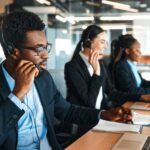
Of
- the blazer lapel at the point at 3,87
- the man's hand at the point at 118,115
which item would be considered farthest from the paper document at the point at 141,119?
the blazer lapel at the point at 3,87

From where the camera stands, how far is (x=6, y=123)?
4.44 feet

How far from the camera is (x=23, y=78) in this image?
1351 mm

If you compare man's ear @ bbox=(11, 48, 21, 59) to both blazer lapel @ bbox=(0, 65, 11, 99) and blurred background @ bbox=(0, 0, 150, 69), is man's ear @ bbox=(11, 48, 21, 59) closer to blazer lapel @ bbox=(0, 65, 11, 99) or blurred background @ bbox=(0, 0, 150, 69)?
blazer lapel @ bbox=(0, 65, 11, 99)

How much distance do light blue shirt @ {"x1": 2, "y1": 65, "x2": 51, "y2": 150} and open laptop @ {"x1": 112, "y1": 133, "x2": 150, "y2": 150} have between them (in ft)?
1.16

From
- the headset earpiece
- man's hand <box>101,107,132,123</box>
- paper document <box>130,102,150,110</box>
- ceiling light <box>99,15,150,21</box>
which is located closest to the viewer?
man's hand <box>101,107,132,123</box>

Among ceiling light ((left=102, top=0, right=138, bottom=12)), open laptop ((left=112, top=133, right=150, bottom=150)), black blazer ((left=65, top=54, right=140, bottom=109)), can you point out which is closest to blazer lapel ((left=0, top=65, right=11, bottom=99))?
open laptop ((left=112, top=133, right=150, bottom=150))

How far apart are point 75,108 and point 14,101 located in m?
0.59

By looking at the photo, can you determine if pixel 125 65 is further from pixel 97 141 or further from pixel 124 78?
pixel 97 141

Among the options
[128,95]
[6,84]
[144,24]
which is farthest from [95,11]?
[6,84]

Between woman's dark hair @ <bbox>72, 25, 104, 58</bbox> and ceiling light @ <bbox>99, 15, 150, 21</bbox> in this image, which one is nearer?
woman's dark hair @ <bbox>72, 25, 104, 58</bbox>

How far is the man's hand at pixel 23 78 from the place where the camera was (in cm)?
135

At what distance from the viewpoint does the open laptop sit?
1424 millimetres

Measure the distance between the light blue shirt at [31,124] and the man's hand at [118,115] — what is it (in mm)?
374

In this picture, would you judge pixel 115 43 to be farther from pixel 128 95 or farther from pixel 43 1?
pixel 43 1
